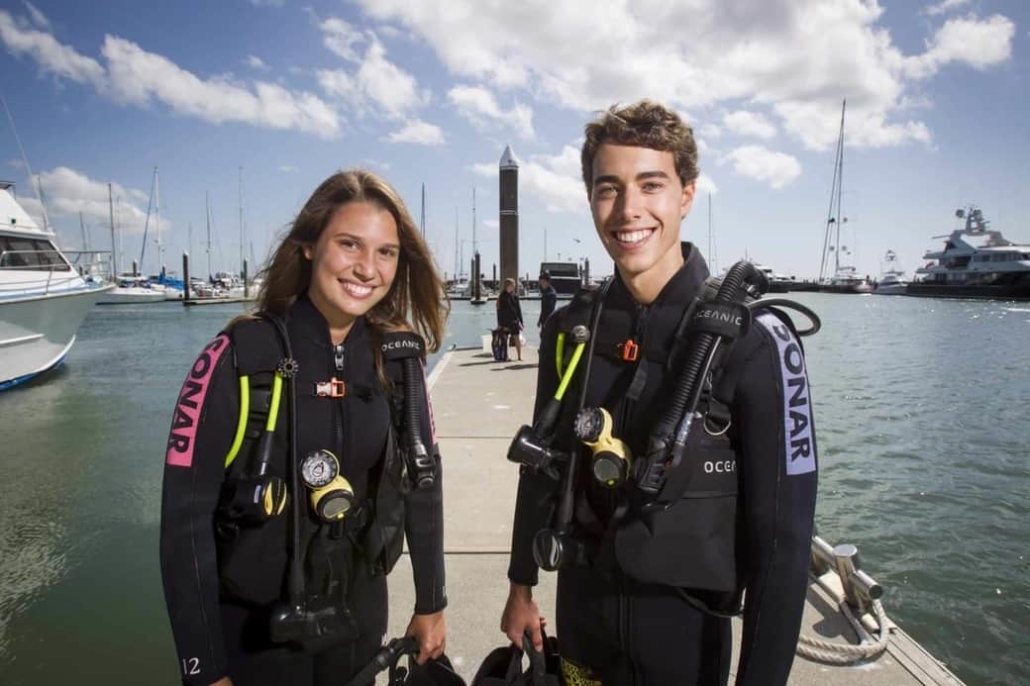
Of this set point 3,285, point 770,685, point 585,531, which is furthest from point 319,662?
point 3,285

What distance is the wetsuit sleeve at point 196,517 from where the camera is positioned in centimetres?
155

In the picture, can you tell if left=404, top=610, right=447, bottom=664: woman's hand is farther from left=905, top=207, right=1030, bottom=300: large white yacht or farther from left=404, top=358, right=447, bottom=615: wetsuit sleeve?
left=905, top=207, right=1030, bottom=300: large white yacht

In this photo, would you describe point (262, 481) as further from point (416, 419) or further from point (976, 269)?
point (976, 269)

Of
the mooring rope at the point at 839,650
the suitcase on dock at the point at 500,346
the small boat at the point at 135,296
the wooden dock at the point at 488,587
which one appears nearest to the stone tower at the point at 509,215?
the suitcase on dock at the point at 500,346

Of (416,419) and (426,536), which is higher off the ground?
(416,419)

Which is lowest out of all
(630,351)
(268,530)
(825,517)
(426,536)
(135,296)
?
(825,517)

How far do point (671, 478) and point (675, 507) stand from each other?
9 centimetres

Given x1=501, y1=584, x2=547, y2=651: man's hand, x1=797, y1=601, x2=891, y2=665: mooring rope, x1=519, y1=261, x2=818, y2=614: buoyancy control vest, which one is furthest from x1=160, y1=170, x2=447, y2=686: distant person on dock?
x1=797, y1=601, x2=891, y2=665: mooring rope

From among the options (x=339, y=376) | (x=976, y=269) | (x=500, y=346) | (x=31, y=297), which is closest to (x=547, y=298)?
(x=500, y=346)

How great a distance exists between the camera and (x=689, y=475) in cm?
143

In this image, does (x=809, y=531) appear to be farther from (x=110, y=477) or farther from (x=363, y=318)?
(x=110, y=477)

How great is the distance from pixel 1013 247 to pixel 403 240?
8439 cm

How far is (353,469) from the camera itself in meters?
1.82

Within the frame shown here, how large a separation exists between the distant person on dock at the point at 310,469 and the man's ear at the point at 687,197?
2.87 feet
